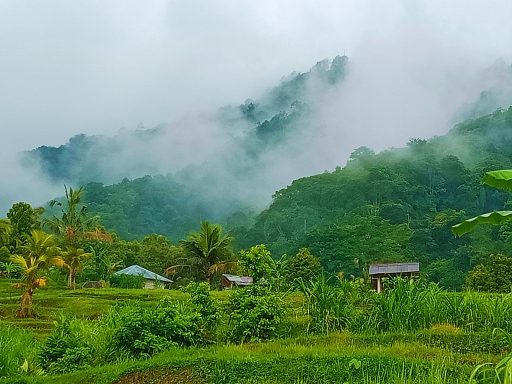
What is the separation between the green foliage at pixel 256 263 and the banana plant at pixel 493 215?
5.19m

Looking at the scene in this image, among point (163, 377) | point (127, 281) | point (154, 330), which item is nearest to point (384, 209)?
point (127, 281)

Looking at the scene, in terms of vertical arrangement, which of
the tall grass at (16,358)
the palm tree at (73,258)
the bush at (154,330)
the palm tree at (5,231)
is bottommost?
the tall grass at (16,358)

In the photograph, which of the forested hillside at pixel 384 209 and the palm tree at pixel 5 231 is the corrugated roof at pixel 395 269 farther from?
the palm tree at pixel 5 231

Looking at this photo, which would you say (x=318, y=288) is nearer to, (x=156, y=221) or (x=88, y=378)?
(x=88, y=378)

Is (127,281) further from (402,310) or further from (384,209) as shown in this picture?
(402,310)

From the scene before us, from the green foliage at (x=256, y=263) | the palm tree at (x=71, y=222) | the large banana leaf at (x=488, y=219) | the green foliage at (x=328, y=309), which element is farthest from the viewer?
the palm tree at (x=71, y=222)

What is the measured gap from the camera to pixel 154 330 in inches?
337

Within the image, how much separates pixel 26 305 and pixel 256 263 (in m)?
13.8

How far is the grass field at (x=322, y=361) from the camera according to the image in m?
6.39

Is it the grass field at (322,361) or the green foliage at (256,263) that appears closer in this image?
the grass field at (322,361)

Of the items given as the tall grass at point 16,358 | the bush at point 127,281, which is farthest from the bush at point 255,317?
the bush at point 127,281

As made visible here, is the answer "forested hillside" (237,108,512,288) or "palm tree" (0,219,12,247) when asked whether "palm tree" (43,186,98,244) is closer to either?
"palm tree" (0,219,12,247)

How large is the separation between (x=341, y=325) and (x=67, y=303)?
16.4 m

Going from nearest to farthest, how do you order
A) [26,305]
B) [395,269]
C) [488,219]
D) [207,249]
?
1. [488,219]
2. [26,305]
3. [395,269]
4. [207,249]
